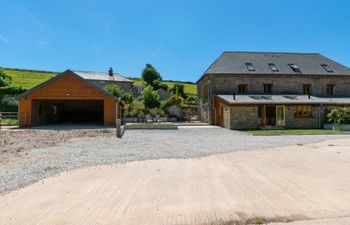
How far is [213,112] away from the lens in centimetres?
2523

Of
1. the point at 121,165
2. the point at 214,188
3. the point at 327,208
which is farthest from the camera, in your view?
the point at 121,165

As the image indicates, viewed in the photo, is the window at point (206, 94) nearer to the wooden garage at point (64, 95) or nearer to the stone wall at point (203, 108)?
the stone wall at point (203, 108)

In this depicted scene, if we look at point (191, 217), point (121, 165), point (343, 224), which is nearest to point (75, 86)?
point (121, 165)

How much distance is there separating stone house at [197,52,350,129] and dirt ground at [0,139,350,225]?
13.8m

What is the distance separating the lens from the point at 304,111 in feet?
71.7

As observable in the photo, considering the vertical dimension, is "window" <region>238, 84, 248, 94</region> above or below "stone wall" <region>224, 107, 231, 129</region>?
above

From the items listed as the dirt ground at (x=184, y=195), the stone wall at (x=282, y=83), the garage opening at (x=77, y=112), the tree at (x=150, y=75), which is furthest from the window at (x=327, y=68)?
the tree at (x=150, y=75)

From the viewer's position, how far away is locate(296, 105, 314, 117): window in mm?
21742

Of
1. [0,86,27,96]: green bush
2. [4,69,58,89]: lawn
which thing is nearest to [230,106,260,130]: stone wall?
[0,86,27,96]: green bush

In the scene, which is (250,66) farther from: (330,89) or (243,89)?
(330,89)

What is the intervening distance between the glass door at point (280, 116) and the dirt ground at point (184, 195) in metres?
14.8

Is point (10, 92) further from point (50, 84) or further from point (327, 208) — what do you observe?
point (327, 208)

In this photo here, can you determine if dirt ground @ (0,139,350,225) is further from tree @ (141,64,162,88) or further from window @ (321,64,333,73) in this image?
tree @ (141,64,162,88)

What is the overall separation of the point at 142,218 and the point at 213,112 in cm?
2203
